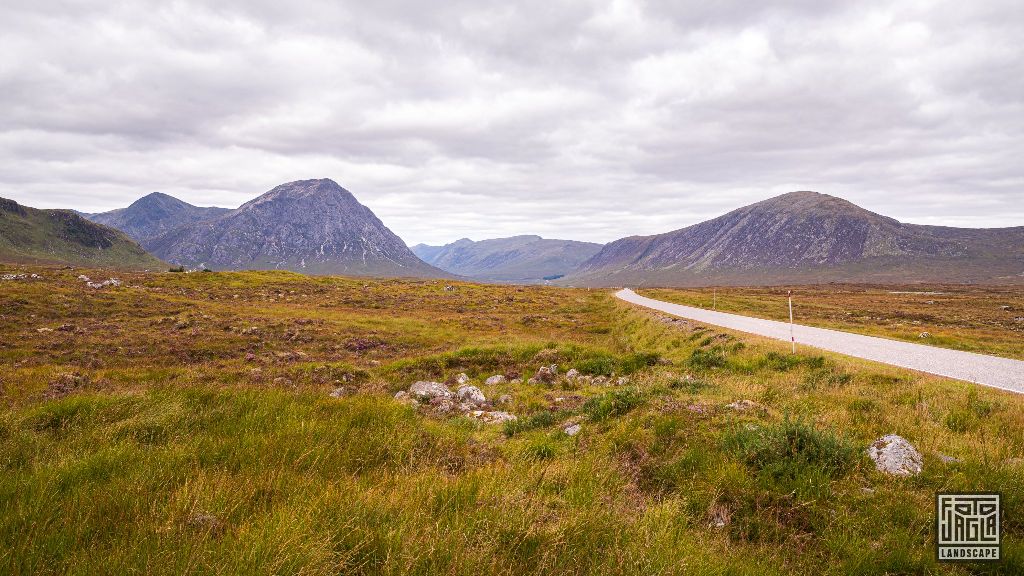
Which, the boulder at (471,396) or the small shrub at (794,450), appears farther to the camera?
the boulder at (471,396)

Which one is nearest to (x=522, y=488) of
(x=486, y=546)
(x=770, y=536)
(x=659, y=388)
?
(x=486, y=546)

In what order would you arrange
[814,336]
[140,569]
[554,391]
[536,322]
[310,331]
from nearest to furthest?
[140,569] → [554,391] → [814,336] → [310,331] → [536,322]

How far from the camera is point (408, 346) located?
1076 inches

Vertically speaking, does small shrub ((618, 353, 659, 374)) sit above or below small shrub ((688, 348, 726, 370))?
below

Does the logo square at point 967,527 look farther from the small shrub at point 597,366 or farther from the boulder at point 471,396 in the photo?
the small shrub at point 597,366

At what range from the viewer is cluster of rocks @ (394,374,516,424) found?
1167cm

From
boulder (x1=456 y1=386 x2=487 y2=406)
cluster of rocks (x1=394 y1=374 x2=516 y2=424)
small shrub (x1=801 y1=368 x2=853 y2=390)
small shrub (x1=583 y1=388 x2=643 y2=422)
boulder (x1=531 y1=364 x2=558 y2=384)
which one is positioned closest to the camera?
small shrub (x1=583 y1=388 x2=643 y2=422)

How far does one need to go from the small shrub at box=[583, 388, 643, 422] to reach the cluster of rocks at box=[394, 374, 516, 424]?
2.26 metres

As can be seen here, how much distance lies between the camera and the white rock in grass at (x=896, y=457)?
6154mm

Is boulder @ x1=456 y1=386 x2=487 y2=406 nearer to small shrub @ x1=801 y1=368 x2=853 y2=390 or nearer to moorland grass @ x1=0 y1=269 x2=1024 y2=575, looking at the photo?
moorland grass @ x1=0 y1=269 x2=1024 y2=575

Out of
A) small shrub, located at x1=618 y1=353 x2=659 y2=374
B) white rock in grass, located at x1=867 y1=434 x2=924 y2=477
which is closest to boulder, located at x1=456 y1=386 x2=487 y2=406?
small shrub, located at x1=618 y1=353 x2=659 y2=374

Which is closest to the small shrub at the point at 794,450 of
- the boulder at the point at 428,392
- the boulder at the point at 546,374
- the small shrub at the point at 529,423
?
the small shrub at the point at 529,423

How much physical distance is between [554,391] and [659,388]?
192 inches

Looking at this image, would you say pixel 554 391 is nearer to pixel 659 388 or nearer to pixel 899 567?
pixel 659 388
